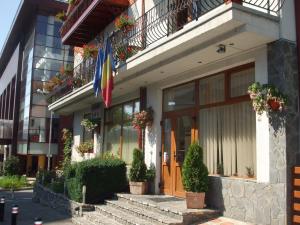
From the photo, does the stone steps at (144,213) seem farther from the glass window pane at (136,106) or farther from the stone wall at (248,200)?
the glass window pane at (136,106)

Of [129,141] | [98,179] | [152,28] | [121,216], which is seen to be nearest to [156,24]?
[152,28]

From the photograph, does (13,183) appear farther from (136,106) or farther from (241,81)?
(241,81)

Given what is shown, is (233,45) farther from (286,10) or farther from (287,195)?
(287,195)

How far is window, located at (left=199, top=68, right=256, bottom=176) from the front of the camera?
9781 millimetres

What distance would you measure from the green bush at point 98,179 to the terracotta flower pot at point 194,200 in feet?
13.6

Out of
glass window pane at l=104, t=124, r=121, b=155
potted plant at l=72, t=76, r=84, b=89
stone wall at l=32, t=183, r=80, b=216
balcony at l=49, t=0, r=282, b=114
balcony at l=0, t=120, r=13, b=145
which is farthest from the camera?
balcony at l=0, t=120, r=13, b=145

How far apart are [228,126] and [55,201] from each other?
26.5 feet

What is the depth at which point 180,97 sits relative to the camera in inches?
495

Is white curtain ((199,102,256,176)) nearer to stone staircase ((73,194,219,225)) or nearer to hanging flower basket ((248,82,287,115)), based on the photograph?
hanging flower basket ((248,82,287,115))

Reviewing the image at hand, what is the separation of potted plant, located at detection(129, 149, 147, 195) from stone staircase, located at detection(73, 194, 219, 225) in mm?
486

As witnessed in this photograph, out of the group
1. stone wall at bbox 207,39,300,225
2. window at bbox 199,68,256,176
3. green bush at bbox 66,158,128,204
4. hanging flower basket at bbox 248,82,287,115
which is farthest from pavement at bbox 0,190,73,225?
hanging flower basket at bbox 248,82,287,115

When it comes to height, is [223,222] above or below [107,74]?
below

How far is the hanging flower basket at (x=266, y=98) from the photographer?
A: 28.3 feet

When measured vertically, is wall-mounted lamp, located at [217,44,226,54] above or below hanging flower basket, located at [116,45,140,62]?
below
